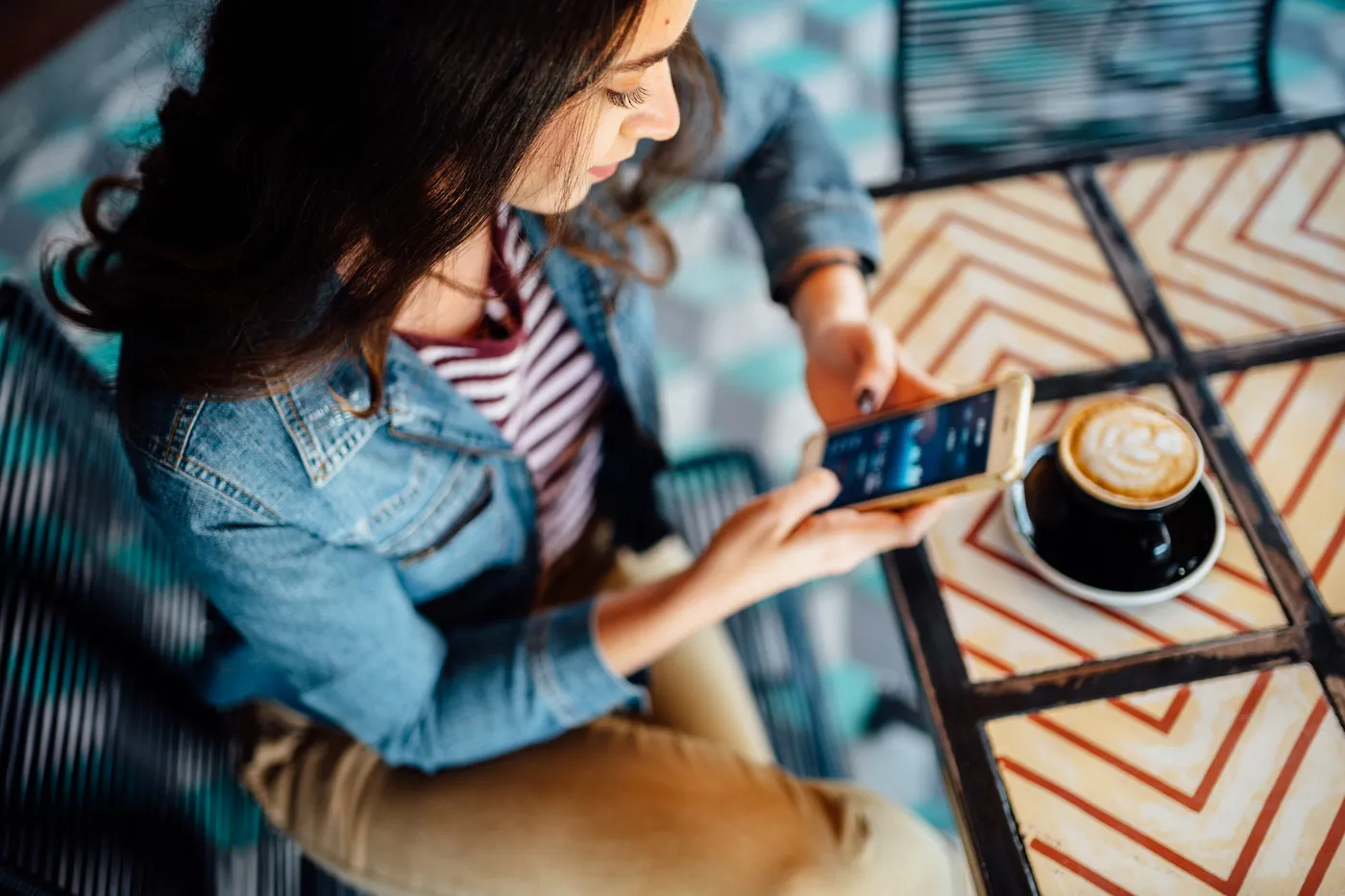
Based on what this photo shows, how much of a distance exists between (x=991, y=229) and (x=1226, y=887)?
0.67m

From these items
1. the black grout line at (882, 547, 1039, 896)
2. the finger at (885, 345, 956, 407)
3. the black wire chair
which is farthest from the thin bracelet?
the black wire chair

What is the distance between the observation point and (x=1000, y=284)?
1028mm

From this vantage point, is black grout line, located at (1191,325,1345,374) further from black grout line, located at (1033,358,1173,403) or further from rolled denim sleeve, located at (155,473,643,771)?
rolled denim sleeve, located at (155,473,643,771)

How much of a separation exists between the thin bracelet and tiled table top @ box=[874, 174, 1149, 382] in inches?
1.8

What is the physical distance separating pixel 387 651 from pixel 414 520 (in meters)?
0.12

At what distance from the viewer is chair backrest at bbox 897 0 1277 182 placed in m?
1.32

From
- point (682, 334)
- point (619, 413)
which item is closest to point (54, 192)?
point (682, 334)

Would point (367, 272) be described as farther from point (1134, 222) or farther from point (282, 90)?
point (1134, 222)

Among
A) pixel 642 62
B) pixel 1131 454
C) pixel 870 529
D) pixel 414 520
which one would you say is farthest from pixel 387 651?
pixel 1131 454

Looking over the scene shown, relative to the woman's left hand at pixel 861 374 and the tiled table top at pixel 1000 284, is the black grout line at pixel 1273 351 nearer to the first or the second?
the tiled table top at pixel 1000 284

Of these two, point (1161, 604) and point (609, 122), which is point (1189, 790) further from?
point (609, 122)

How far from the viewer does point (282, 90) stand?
2.04 ft

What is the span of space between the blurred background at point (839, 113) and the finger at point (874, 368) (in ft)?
0.90

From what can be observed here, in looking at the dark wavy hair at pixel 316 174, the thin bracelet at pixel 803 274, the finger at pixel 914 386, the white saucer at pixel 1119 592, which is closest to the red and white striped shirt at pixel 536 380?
the dark wavy hair at pixel 316 174
